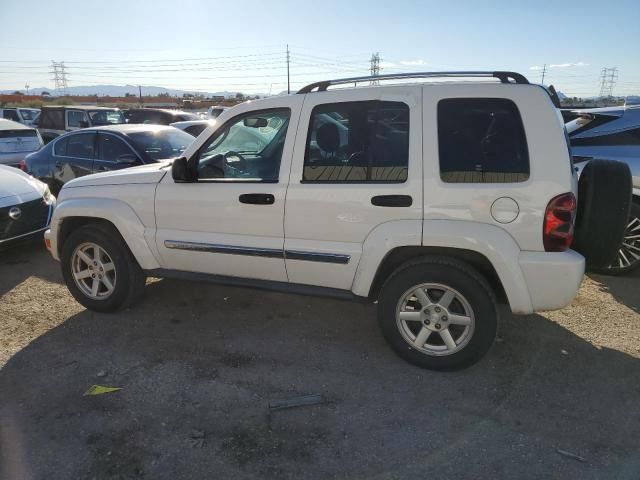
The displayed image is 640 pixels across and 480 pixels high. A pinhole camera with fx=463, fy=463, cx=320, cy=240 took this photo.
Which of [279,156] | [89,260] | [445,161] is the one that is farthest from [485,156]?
[89,260]

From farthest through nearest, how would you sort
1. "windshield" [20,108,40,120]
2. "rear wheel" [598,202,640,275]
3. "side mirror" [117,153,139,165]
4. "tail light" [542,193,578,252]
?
"windshield" [20,108,40,120] → "side mirror" [117,153,139,165] → "rear wheel" [598,202,640,275] → "tail light" [542,193,578,252]

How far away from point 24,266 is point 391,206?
15.8 feet

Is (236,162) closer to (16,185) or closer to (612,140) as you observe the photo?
(16,185)

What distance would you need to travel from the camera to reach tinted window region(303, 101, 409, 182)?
3.11 metres

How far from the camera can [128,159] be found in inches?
259

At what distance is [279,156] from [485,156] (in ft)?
4.72

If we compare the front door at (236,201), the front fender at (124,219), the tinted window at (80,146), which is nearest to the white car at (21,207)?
the tinted window at (80,146)

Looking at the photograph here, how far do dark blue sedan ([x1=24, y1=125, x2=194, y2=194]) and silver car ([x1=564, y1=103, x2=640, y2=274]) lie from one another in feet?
17.4

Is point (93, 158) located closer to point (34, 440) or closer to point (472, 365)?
point (34, 440)

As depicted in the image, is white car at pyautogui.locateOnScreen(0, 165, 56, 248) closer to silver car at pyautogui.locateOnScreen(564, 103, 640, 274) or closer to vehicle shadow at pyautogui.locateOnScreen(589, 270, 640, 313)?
silver car at pyautogui.locateOnScreen(564, 103, 640, 274)

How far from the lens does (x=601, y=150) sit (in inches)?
201

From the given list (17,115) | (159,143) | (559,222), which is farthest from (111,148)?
(17,115)

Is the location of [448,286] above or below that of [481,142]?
below

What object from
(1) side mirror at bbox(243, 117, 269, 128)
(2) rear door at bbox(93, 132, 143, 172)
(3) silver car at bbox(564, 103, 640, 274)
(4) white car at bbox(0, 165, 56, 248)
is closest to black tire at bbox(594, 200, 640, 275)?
(3) silver car at bbox(564, 103, 640, 274)
